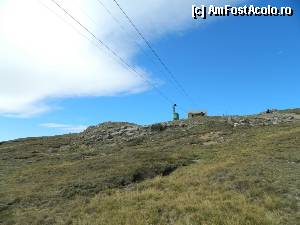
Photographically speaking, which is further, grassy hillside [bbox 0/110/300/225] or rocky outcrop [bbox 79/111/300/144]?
rocky outcrop [bbox 79/111/300/144]

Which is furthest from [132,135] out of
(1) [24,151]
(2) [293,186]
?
(2) [293,186]

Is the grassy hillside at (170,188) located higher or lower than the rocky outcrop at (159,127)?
lower

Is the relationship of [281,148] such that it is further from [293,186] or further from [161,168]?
[293,186]

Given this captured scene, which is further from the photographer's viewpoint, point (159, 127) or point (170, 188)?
point (159, 127)

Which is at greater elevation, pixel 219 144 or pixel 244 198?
pixel 219 144

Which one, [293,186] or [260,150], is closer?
[293,186]

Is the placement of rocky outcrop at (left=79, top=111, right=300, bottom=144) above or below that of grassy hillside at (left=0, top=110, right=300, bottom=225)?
above

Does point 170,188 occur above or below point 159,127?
below

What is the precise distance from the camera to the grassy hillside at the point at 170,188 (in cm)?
1677

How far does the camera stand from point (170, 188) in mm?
21781

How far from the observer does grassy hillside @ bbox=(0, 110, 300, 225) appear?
16766 millimetres

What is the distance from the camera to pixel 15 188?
2658 cm

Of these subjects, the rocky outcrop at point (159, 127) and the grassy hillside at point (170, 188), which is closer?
the grassy hillside at point (170, 188)

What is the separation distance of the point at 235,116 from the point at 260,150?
28162mm
